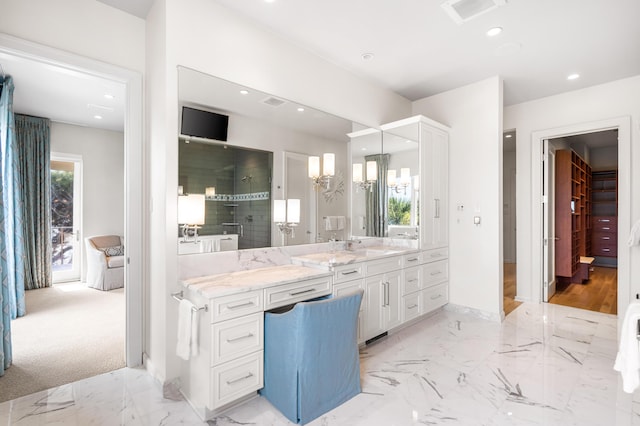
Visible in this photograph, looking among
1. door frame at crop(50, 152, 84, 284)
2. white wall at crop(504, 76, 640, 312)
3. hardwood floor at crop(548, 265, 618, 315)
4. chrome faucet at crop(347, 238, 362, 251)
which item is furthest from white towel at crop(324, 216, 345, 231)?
door frame at crop(50, 152, 84, 284)

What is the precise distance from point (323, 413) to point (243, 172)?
72.8 inches

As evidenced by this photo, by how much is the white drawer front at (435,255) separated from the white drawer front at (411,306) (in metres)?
0.42

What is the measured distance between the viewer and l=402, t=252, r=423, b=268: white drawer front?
133 inches

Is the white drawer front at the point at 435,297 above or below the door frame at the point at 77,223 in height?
below

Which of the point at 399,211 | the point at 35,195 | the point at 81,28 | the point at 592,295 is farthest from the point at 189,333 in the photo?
the point at 592,295

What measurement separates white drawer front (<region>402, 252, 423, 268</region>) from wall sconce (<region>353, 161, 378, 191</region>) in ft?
2.94

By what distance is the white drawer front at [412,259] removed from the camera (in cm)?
339

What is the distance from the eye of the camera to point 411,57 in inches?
128

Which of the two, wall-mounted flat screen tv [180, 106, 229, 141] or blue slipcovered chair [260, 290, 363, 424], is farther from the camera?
wall-mounted flat screen tv [180, 106, 229, 141]

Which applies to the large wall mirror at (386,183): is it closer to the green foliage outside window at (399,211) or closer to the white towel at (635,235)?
the green foliage outside window at (399,211)

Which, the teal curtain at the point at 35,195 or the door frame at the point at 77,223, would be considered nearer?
the teal curtain at the point at 35,195

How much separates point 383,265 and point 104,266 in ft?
15.3

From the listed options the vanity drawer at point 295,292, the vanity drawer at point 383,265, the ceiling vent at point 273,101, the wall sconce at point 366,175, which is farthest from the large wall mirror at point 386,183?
the vanity drawer at point 295,292

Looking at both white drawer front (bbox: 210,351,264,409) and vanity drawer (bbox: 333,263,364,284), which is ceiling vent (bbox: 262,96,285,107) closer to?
vanity drawer (bbox: 333,263,364,284)
